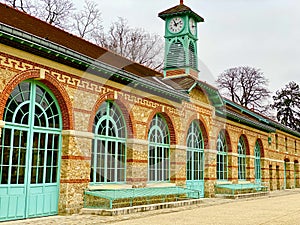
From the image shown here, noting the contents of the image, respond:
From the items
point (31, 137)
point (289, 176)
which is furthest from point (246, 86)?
point (31, 137)

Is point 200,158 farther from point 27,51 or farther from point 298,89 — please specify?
point 298,89

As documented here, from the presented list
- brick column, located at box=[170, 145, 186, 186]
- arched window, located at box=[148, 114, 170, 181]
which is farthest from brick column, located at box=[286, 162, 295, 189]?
arched window, located at box=[148, 114, 170, 181]

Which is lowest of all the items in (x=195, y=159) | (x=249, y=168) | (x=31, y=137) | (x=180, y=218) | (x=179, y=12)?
(x=180, y=218)

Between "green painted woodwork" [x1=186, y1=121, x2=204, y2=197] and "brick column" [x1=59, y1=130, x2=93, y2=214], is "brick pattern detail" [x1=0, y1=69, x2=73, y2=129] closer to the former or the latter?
"brick column" [x1=59, y1=130, x2=93, y2=214]

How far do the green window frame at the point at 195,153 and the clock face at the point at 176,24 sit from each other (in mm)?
5487

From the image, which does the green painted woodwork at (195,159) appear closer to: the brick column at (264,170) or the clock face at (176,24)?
the clock face at (176,24)

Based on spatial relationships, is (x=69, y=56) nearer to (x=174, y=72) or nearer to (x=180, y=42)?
(x=174, y=72)

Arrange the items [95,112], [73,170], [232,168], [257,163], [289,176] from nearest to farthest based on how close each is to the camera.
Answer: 1. [73,170]
2. [95,112]
3. [232,168]
4. [257,163]
5. [289,176]

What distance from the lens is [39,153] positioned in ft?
33.6

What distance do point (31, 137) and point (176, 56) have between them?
38.5ft

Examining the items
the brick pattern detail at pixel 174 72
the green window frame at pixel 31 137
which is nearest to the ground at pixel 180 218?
the green window frame at pixel 31 137

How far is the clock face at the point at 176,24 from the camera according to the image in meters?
20.3

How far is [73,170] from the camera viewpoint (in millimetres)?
10875

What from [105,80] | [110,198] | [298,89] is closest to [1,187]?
[110,198]
